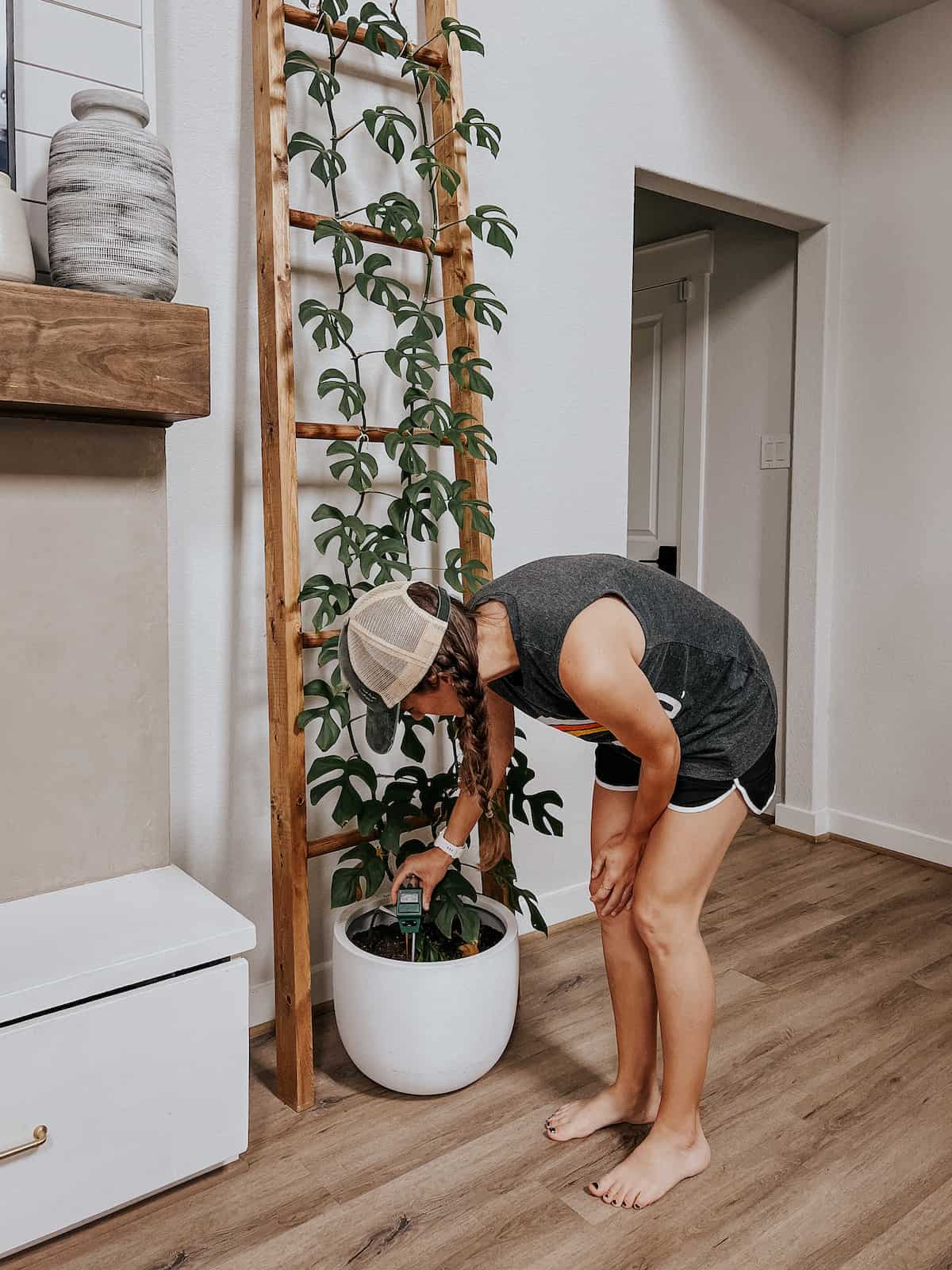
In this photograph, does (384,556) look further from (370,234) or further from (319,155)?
(319,155)

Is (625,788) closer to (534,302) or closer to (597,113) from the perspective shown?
(534,302)

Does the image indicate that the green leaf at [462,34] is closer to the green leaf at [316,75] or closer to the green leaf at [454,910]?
the green leaf at [316,75]

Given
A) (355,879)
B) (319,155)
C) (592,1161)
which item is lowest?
(592,1161)

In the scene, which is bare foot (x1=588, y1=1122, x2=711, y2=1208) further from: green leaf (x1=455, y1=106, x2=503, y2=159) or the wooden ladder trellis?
green leaf (x1=455, y1=106, x2=503, y2=159)

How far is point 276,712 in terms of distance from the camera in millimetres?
1982

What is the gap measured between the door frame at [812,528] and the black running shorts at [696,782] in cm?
190

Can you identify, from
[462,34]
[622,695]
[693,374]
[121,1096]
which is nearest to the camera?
[622,695]

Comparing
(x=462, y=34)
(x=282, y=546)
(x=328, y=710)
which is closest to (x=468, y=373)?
(x=282, y=546)

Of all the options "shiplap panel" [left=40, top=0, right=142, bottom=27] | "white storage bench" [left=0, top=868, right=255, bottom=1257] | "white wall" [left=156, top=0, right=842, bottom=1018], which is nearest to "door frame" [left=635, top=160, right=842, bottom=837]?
"white wall" [left=156, top=0, right=842, bottom=1018]

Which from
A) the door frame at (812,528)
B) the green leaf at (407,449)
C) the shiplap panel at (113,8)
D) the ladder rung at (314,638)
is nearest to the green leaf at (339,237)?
the green leaf at (407,449)

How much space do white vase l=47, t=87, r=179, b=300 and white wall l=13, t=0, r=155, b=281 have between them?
2.6 inches

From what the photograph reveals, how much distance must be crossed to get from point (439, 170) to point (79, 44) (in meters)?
0.76

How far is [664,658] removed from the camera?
64.5 inches

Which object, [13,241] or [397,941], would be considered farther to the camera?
[397,941]
